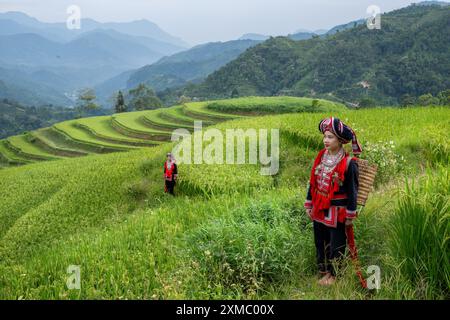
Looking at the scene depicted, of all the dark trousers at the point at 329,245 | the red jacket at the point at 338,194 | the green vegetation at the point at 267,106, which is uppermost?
the green vegetation at the point at 267,106

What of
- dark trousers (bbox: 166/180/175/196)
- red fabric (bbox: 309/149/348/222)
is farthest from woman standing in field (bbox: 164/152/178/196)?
red fabric (bbox: 309/149/348/222)

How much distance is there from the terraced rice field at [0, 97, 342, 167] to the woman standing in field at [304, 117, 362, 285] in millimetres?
25007

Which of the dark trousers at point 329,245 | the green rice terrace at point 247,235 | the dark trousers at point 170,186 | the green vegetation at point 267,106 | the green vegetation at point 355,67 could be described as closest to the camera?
the green rice terrace at point 247,235

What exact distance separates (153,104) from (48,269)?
70.1m

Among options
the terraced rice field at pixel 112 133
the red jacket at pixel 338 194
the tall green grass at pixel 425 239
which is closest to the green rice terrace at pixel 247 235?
the tall green grass at pixel 425 239

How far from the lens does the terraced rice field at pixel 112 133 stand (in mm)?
30453

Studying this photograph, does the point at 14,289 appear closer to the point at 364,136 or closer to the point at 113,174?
the point at 364,136

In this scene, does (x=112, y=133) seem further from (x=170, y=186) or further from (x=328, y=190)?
(x=328, y=190)

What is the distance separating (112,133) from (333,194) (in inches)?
1269

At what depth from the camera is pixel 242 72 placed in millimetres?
96500

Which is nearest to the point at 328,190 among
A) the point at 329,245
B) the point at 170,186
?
the point at 329,245

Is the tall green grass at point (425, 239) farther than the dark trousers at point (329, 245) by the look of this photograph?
No

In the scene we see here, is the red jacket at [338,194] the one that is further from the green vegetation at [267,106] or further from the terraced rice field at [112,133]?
the green vegetation at [267,106]
